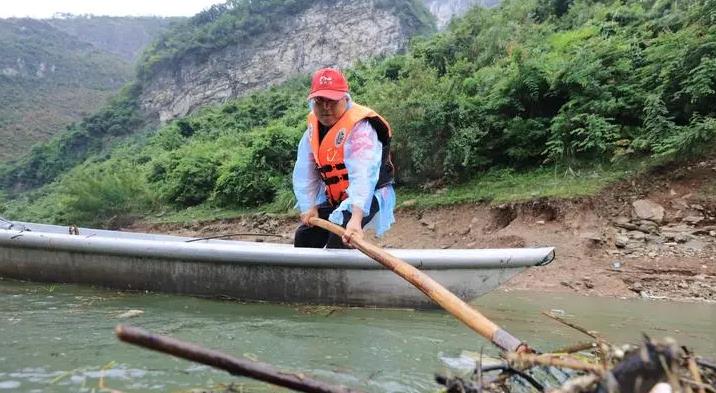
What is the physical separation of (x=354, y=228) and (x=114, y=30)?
10262 centimetres

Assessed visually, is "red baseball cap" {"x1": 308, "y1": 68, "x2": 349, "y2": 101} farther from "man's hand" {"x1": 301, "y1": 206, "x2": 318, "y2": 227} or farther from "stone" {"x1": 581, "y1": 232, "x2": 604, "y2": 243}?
"stone" {"x1": 581, "y1": 232, "x2": 604, "y2": 243}

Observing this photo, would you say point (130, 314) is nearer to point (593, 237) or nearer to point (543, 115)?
point (593, 237)

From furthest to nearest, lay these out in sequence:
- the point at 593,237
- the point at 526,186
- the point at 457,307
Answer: the point at 526,186 < the point at 593,237 < the point at 457,307

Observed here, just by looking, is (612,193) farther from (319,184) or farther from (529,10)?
(529,10)

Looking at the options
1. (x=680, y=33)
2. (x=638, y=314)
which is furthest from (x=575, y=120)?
(x=638, y=314)

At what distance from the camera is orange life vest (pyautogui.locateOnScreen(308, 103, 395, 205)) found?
3092 millimetres

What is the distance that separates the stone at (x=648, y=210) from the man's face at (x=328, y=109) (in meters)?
4.68

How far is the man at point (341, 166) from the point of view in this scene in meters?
2.96

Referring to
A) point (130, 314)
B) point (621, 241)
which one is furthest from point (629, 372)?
point (621, 241)

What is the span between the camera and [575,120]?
7594 millimetres

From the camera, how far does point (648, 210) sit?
6168mm

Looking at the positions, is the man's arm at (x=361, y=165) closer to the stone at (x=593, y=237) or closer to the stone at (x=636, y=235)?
the stone at (x=593, y=237)

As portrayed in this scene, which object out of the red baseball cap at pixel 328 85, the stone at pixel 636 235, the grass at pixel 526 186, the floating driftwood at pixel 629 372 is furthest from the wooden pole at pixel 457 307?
the grass at pixel 526 186

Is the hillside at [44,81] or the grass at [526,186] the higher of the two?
the hillside at [44,81]
